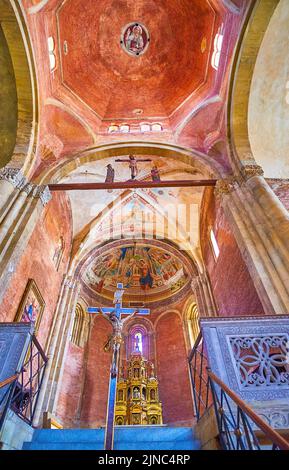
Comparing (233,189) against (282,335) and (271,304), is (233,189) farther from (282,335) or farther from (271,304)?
(282,335)

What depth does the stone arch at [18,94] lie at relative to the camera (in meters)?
7.28

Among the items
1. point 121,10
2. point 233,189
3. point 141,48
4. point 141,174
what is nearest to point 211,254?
point 233,189

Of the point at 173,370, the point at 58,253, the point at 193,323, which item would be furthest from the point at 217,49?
the point at 173,370

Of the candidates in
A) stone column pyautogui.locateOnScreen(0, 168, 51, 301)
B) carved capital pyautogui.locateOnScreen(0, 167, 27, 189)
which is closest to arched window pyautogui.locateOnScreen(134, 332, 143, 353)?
stone column pyautogui.locateOnScreen(0, 168, 51, 301)

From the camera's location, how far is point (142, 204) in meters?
13.4

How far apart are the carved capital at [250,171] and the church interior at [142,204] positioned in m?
0.05

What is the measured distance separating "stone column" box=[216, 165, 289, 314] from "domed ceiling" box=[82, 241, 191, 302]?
8.48 m

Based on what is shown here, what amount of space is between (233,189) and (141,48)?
333 inches

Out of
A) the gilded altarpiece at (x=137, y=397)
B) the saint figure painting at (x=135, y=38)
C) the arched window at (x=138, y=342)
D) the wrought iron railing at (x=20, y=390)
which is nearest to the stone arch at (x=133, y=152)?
the saint figure painting at (x=135, y=38)

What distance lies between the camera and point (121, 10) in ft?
37.2

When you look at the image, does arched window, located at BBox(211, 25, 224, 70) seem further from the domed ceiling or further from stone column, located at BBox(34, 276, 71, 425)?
stone column, located at BBox(34, 276, 71, 425)

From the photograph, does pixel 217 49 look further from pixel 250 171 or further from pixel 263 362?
pixel 263 362

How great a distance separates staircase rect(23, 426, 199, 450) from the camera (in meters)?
3.20
